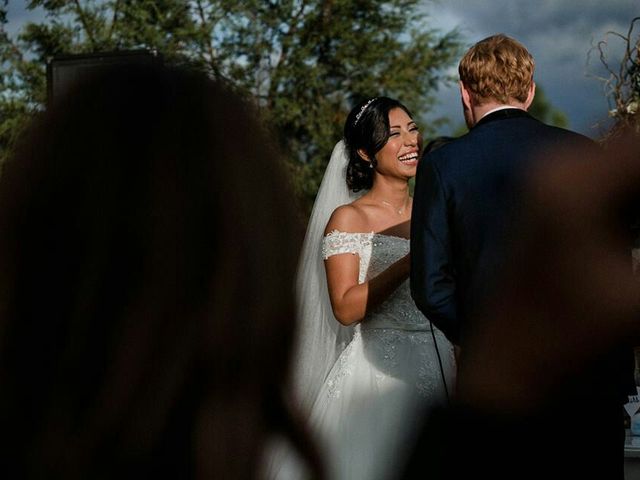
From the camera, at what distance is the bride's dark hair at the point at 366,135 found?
3.63 m

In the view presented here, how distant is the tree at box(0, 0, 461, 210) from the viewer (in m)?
12.6

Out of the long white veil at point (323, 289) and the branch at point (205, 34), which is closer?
the long white veil at point (323, 289)

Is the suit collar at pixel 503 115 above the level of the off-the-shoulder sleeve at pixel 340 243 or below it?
above

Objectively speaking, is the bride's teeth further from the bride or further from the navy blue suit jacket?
the navy blue suit jacket

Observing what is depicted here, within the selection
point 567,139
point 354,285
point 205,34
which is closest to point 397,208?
point 354,285

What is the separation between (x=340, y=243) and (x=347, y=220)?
0.12m

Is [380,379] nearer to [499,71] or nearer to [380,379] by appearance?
[380,379]

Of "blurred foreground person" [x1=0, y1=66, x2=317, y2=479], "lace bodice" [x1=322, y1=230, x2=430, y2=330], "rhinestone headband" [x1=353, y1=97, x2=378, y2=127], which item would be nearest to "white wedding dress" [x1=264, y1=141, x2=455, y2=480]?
"lace bodice" [x1=322, y1=230, x2=430, y2=330]

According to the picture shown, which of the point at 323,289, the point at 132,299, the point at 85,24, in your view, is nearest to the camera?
the point at 132,299

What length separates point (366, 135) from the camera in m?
3.65

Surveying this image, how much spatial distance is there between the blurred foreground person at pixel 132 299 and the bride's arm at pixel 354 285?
2.44 m

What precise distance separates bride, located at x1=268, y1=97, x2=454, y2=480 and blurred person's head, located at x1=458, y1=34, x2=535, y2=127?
79 cm

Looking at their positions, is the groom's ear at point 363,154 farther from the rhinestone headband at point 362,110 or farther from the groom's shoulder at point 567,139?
the groom's shoulder at point 567,139

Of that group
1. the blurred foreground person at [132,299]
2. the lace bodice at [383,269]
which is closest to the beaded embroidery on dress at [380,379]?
the lace bodice at [383,269]
